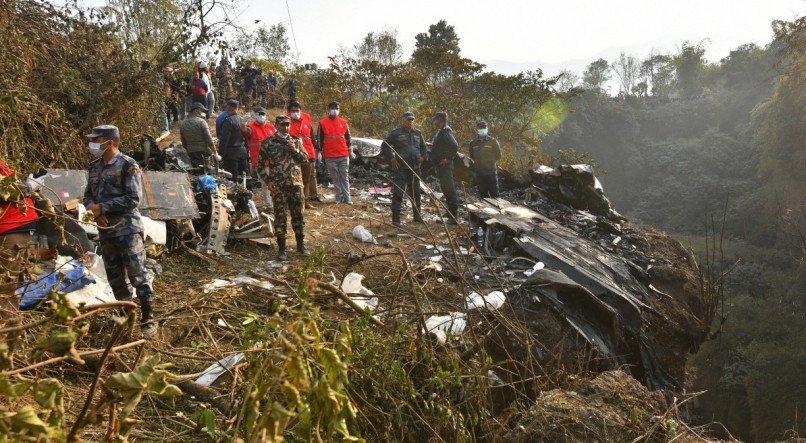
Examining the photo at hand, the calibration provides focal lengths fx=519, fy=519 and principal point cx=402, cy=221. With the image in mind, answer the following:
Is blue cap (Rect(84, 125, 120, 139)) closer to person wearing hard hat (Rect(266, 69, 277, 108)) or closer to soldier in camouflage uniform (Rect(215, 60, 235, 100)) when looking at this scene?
soldier in camouflage uniform (Rect(215, 60, 235, 100))

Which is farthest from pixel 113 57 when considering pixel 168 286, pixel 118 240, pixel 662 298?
pixel 662 298

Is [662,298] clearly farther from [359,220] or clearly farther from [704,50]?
[704,50]

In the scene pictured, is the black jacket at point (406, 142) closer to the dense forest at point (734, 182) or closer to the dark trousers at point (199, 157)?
the dark trousers at point (199, 157)

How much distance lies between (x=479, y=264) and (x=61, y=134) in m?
5.08

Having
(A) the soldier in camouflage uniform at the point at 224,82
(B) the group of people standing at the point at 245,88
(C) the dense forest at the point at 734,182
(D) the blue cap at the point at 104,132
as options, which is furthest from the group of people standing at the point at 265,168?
(A) the soldier in camouflage uniform at the point at 224,82

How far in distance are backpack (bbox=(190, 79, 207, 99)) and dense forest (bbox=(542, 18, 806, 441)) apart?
9.86 m

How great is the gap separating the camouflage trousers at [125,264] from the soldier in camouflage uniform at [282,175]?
1879 millimetres

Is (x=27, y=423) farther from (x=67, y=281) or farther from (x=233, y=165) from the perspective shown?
(x=233, y=165)

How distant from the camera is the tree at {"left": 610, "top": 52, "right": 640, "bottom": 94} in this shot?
79.1 meters

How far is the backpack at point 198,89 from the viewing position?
36.1 feet

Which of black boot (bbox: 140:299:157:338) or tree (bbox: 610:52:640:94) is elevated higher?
tree (bbox: 610:52:640:94)

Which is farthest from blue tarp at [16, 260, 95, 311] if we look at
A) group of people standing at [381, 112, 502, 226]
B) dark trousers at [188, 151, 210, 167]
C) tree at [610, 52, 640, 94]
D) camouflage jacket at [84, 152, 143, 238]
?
tree at [610, 52, 640, 94]

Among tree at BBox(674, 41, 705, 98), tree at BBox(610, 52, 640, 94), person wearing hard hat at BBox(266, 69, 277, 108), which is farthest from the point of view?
tree at BBox(610, 52, 640, 94)

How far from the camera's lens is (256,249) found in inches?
232
